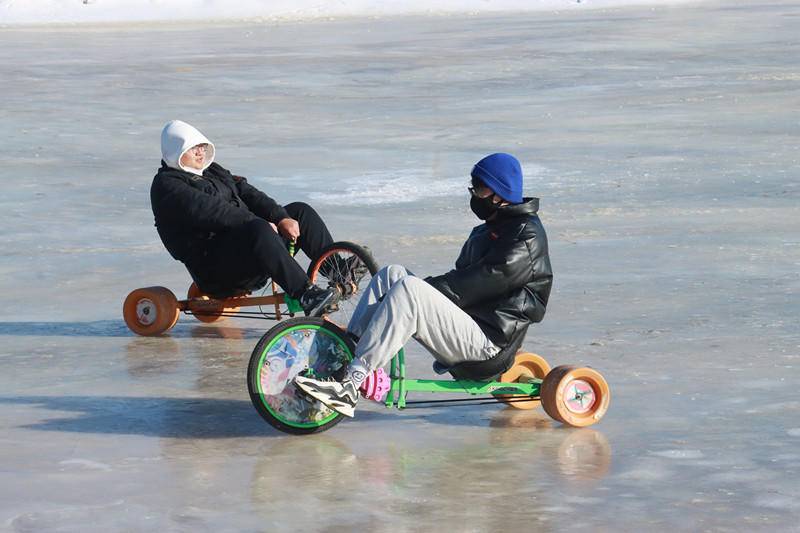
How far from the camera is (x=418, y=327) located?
20.4 ft

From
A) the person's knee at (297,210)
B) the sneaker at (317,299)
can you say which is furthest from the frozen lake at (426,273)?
the person's knee at (297,210)

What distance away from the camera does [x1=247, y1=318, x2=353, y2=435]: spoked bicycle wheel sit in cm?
634

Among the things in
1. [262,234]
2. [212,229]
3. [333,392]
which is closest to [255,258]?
[262,234]

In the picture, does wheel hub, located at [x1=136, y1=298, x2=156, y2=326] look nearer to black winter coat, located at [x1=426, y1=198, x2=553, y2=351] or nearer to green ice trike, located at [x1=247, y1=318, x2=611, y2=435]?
green ice trike, located at [x1=247, y1=318, x2=611, y2=435]

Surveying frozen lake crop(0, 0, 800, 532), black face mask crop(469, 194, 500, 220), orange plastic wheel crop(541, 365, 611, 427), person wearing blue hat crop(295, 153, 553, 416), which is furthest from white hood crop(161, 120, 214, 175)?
orange plastic wheel crop(541, 365, 611, 427)

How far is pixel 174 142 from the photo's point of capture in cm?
827

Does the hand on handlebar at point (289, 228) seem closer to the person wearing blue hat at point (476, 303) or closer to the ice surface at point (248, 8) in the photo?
the person wearing blue hat at point (476, 303)

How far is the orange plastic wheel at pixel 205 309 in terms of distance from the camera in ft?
27.9

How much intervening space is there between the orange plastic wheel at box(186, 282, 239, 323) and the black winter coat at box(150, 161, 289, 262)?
322 mm

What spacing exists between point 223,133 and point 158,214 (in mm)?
9127

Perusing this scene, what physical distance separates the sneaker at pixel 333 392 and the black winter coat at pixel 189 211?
6.86 feet

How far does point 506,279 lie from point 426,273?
3432mm

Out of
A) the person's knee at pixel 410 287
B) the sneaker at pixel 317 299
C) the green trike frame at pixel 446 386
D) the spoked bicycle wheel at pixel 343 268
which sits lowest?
the green trike frame at pixel 446 386

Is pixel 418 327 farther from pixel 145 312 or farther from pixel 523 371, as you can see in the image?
pixel 145 312
